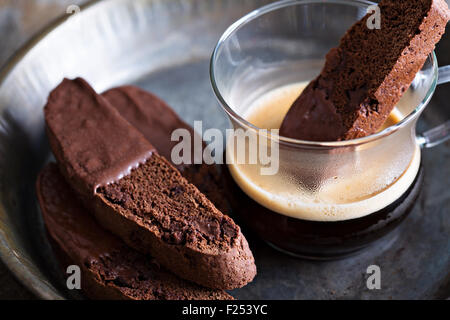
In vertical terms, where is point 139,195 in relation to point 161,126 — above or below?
below

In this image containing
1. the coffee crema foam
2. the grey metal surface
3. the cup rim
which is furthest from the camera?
the grey metal surface

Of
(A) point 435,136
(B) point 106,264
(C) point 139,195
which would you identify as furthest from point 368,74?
(B) point 106,264

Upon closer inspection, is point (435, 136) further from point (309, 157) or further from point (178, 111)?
point (178, 111)

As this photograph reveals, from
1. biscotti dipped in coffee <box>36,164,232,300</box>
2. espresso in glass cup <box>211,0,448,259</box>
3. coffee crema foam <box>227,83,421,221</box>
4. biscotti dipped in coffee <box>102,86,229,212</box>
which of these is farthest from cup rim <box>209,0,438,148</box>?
biscotti dipped in coffee <box>36,164,232,300</box>

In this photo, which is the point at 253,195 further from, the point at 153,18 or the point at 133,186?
the point at 153,18

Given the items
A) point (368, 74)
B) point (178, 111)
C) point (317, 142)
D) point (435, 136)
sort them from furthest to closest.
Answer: point (178, 111) < point (435, 136) < point (368, 74) < point (317, 142)

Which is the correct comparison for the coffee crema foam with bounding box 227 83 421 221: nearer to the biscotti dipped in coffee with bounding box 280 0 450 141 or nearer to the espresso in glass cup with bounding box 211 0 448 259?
the espresso in glass cup with bounding box 211 0 448 259

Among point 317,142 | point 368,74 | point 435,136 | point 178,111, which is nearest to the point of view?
point 317,142
